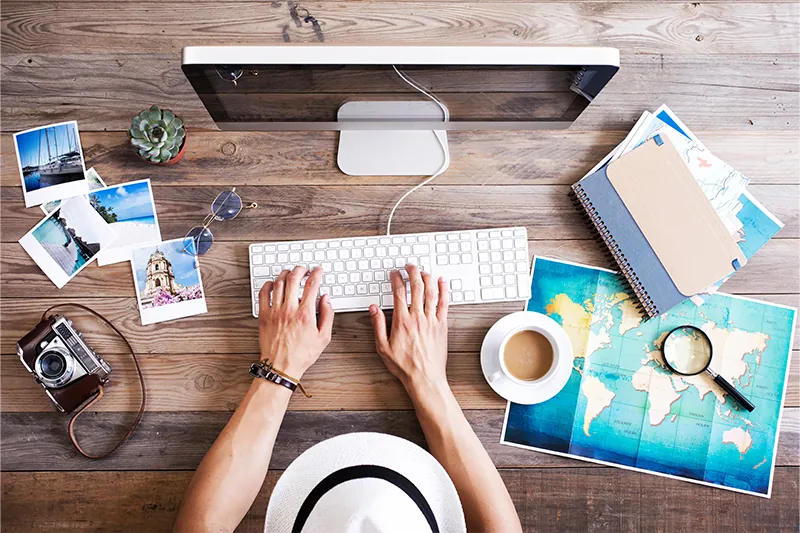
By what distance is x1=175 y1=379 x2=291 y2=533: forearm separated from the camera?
38.9 inches

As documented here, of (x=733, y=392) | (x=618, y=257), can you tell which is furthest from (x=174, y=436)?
(x=733, y=392)

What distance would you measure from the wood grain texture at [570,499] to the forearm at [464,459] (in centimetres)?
10

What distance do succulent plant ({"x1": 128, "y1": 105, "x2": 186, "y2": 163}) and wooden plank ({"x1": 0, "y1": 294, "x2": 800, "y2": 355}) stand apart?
0.31m

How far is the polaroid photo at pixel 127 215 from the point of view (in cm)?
113

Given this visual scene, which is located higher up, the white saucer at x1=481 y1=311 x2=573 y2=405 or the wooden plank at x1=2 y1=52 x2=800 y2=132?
the wooden plank at x1=2 y1=52 x2=800 y2=132

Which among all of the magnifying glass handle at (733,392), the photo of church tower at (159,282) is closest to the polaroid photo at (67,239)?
the photo of church tower at (159,282)

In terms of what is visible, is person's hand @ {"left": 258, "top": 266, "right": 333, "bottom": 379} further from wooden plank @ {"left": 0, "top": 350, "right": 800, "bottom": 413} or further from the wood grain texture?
the wood grain texture

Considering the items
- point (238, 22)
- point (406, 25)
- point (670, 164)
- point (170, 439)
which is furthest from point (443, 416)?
point (238, 22)

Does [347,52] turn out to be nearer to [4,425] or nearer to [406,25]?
[406,25]

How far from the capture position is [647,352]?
3.70ft

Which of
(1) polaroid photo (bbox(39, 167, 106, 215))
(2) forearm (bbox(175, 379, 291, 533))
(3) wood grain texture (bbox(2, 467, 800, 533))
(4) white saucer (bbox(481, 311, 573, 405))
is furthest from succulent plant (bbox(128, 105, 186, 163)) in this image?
(4) white saucer (bbox(481, 311, 573, 405))

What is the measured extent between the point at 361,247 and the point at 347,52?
0.45 m

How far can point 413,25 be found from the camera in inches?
47.0

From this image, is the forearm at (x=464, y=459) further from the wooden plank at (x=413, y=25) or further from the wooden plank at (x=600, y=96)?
the wooden plank at (x=413, y=25)
